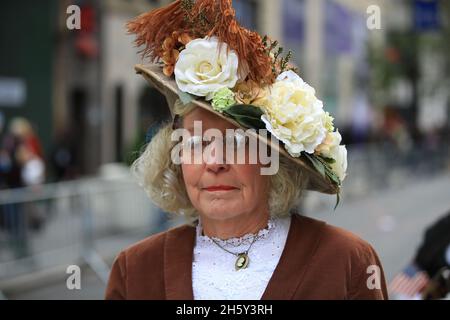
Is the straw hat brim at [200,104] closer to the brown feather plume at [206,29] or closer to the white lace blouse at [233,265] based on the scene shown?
the brown feather plume at [206,29]

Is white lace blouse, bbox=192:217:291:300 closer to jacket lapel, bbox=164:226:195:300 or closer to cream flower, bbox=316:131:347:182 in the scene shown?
jacket lapel, bbox=164:226:195:300

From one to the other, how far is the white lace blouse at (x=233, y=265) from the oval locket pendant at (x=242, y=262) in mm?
11

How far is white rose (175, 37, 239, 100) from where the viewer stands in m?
2.27

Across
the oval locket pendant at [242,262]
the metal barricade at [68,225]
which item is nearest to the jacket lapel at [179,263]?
the oval locket pendant at [242,262]

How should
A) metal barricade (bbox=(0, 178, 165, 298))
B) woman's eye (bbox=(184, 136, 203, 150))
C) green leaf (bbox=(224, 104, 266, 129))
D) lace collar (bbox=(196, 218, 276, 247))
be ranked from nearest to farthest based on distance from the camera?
green leaf (bbox=(224, 104, 266, 129)) < woman's eye (bbox=(184, 136, 203, 150)) < lace collar (bbox=(196, 218, 276, 247)) < metal barricade (bbox=(0, 178, 165, 298))

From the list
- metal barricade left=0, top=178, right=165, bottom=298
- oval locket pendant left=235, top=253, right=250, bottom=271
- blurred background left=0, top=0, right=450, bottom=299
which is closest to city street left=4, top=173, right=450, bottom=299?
blurred background left=0, top=0, right=450, bottom=299

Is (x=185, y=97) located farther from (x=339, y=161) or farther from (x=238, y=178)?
(x=339, y=161)

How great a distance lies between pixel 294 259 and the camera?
2375mm

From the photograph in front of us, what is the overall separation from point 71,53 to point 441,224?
57.9 feet

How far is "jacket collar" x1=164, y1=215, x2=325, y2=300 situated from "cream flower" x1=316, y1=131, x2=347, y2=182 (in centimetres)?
19

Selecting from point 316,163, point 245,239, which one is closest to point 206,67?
point 316,163

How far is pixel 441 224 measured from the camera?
4141 mm
